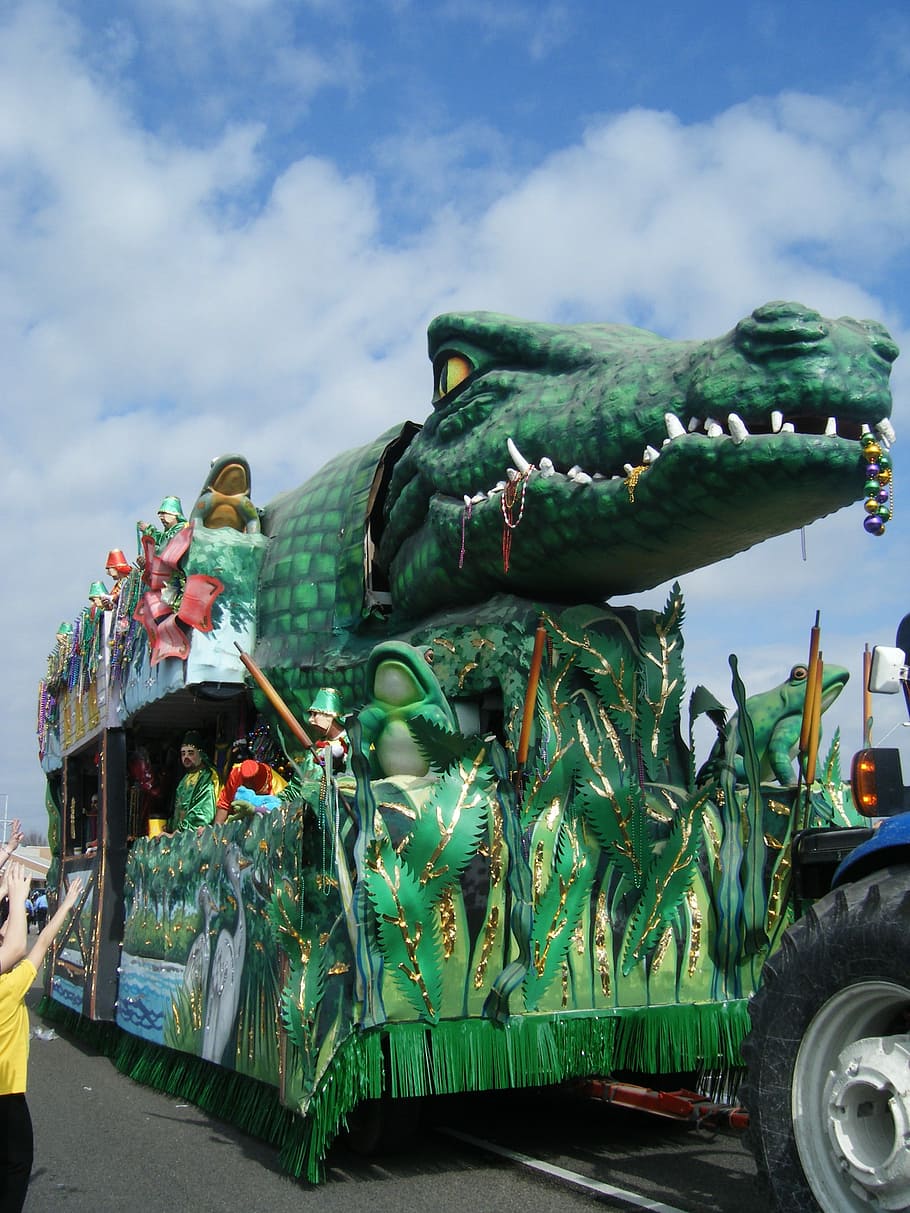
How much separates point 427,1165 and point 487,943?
93cm

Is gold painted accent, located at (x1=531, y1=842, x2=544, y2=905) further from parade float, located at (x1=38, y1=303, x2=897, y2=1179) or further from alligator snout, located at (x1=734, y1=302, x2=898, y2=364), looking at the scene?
alligator snout, located at (x1=734, y1=302, x2=898, y2=364)

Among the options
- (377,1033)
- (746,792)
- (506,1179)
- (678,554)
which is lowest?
(506,1179)

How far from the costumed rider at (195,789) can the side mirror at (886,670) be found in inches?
185

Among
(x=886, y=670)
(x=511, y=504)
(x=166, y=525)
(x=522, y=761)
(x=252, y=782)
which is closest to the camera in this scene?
(x=886, y=670)

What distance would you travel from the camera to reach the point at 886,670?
3.30 m

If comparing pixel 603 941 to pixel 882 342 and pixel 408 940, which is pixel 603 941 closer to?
pixel 408 940

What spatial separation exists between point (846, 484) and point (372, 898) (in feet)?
7.33

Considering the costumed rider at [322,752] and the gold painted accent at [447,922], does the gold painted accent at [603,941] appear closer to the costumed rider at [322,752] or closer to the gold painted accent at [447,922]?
the gold painted accent at [447,922]

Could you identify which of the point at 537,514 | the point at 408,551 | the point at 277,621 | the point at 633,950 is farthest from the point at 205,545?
the point at 633,950

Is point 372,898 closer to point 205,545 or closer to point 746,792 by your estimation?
point 746,792

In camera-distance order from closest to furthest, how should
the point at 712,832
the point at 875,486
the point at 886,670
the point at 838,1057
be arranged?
the point at 838,1057
the point at 886,670
the point at 875,486
the point at 712,832

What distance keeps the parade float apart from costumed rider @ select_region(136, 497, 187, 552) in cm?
69

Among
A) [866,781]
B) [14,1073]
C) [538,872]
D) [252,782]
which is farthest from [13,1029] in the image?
[252,782]

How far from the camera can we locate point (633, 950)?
4.61 m
